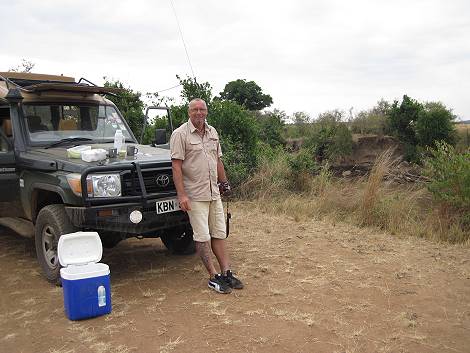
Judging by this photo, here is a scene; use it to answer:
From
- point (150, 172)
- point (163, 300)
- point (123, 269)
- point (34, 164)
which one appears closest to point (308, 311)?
point (163, 300)

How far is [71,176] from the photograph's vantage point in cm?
442

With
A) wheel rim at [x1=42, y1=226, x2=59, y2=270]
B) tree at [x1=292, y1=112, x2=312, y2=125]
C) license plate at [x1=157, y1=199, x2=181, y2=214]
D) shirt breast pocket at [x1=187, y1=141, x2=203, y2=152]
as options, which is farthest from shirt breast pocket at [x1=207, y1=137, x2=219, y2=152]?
tree at [x1=292, y1=112, x2=312, y2=125]

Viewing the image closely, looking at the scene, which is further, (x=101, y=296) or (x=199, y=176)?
(x=199, y=176)

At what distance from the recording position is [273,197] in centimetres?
941

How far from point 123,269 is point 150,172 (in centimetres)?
137

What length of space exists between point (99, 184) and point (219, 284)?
1.47 meters

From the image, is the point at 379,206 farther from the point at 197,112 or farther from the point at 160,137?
the point at 197,112

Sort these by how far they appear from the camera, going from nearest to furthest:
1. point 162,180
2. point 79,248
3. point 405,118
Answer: point 79,248 < point 162,180 < point 405,118

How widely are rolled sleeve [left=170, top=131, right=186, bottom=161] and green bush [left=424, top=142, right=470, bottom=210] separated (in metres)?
4.35

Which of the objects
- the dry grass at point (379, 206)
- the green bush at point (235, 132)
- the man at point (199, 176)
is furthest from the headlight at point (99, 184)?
the green bush at point (235, 132)

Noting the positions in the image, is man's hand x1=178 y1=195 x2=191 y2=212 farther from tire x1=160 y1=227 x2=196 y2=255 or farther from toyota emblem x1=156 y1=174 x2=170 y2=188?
tire x1=160 y1=227 x2=196 y2=255

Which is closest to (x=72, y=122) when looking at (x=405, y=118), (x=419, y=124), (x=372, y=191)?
(x=372, y=191)

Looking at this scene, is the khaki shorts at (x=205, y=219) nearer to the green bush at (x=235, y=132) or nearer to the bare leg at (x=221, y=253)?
the bare leg at (x=221, y=253)

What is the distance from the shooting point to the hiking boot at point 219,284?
441 cm
